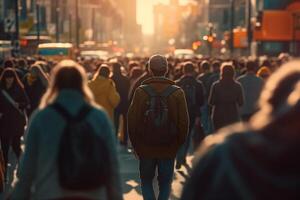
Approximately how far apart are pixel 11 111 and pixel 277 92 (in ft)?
32.7

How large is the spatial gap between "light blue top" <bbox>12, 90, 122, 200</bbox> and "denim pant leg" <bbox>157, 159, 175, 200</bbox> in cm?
362

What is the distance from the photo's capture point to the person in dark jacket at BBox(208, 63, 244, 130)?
13344 mm

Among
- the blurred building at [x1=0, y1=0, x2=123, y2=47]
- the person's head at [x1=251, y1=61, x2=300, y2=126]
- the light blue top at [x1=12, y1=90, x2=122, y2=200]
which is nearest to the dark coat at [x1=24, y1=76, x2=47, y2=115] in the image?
the light blue top at [x1=12, y1=90, x2=122, y2=200]

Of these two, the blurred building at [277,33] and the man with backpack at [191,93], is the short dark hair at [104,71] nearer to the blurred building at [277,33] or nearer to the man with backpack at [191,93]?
the man with backpack at [191,93]

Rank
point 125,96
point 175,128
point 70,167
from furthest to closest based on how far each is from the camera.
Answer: point 125,96, point 175,128, point 70,167

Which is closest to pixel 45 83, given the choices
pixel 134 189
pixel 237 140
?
pixel 134 189

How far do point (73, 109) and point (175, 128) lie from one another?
365 centimetres

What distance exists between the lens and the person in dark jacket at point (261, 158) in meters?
2.92

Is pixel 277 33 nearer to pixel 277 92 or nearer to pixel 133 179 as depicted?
pixel 133 179

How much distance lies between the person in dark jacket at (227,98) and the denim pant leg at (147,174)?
419 cm

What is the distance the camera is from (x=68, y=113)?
17.8 ft

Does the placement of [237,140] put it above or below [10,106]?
above

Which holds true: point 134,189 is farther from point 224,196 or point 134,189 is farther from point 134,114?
point 224,196

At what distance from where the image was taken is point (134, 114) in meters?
9.06
